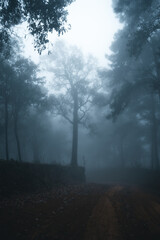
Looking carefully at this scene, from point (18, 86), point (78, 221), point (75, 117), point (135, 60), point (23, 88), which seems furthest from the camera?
point (75, 117)

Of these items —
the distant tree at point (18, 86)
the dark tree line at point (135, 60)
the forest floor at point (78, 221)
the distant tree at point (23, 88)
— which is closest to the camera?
the forest floor at point (78, 221)

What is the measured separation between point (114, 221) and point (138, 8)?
12.9m

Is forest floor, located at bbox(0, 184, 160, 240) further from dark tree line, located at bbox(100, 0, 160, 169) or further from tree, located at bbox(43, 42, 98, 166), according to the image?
tree, located at bbox(43, 42, 98, 166)

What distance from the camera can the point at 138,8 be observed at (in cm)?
1183

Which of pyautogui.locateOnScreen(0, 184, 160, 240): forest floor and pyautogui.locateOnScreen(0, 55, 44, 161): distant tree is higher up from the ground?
pyautogui.locateOnScreen(0, 55, 44, 161): distant tree

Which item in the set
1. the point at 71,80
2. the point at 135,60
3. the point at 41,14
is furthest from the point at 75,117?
the point at 41,14

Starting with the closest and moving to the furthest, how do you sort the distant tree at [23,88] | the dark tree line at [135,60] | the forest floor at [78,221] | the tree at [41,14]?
the forest floor at [78,221] → the tree at [41,14] → the dark tree line at [135,60] → the distant tree at [23,88]

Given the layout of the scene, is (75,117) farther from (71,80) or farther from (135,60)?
(135,60)

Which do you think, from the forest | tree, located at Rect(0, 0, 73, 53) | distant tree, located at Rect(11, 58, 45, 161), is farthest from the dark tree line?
distant tree, located at Rect(11, 58, 45, 161)

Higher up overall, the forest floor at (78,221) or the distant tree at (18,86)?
the distant tree at (18,86)

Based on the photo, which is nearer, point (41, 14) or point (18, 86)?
point (41, 14)

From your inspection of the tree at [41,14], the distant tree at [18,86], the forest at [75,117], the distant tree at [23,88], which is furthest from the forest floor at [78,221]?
the distant tree at [23,88]

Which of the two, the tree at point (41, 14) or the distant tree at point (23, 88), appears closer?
the tree at point (41, 14)

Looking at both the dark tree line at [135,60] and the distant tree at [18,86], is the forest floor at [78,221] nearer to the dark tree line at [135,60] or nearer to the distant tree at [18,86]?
the dark tree line at [135,60]
